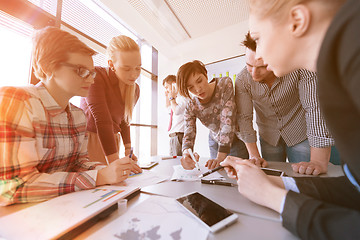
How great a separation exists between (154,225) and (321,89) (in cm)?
45

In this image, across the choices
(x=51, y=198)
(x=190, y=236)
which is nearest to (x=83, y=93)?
(x=51, y=198)

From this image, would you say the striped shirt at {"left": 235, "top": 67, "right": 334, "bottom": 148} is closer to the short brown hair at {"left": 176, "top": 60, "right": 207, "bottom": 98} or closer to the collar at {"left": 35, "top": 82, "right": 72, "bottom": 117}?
the short brown hair at {"left": 176, "top": 60, "right": 207, "bottom": 98}

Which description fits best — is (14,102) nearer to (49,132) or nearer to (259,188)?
(49,132)

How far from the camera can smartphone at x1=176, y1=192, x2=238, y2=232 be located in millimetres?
358

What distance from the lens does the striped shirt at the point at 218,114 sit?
1185 mm

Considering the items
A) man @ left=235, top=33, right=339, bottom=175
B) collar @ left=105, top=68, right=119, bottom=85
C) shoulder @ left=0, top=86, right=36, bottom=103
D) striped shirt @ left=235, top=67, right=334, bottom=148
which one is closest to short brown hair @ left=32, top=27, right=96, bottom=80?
shoulder @ left=0, top=86, right=36, bottom=103

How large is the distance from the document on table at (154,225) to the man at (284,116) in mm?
734

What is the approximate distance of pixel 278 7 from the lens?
0.42 m

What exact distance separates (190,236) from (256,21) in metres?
0.62

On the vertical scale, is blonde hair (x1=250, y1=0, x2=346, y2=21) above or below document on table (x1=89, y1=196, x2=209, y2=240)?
above

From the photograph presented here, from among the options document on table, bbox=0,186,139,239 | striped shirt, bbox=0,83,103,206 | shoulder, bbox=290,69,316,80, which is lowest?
document on table, bbox=0,186,139,239

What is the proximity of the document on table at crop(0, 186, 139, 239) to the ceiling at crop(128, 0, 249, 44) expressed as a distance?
2.46 meters

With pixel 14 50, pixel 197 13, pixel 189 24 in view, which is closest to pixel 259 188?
pixel 14 50

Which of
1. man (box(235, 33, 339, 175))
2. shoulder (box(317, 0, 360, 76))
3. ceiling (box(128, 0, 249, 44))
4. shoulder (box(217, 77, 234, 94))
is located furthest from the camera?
ceiling (box(128, 0, 249, 44))
